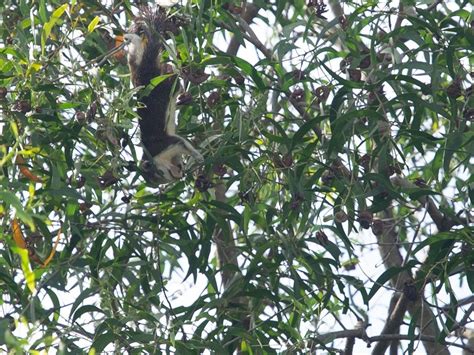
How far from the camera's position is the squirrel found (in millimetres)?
3309

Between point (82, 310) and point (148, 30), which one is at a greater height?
point (148, 30)

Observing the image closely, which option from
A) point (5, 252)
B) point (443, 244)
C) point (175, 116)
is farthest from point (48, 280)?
point (443, 244)

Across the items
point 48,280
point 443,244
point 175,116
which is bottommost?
point 48,280

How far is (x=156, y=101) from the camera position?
3383 mm

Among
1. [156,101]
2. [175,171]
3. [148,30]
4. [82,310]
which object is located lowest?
[82,310]

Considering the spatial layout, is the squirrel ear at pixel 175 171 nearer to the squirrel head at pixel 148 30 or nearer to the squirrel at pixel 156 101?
the squirrel at pixel 156 101

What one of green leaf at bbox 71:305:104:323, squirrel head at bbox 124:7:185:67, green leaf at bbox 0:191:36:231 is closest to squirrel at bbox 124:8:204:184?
squirrel head at bbox 124:7:185:67

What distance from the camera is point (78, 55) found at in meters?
3.51

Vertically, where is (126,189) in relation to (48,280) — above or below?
above

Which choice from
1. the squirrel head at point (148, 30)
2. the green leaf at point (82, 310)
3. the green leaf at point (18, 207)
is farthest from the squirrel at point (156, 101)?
the green leaf at point (18, 207)

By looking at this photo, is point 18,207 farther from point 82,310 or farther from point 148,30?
point 148,30

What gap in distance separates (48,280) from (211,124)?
708 mm

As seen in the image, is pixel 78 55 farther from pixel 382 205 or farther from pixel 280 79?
pixel 382 205

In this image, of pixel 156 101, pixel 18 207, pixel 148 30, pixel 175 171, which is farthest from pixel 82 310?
pixel 18 207
